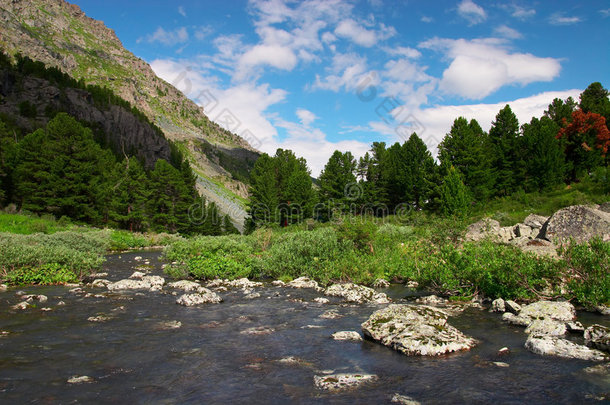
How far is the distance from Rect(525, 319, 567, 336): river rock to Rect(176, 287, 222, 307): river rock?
11.0 meters

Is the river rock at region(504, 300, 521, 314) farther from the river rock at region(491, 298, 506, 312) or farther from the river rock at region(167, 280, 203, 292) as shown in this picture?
the river rock at region(167, 280, 203, 292)

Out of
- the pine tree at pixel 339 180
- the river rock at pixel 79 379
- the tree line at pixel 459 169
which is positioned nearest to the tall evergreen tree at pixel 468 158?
the tree line at pixel 459 169

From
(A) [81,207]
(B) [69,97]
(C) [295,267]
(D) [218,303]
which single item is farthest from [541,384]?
(B) [69,97]

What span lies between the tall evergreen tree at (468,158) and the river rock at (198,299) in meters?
52.3

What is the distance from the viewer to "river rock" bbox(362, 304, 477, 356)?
8.44 m

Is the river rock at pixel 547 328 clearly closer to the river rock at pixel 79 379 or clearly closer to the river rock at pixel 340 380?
the river rock at pixel 340 380

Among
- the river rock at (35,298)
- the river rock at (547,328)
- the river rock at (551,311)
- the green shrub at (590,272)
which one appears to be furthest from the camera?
the river rock at (35,298)

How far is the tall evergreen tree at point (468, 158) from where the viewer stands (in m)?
60.1

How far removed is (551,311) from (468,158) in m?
53.8

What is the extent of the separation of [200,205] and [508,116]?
6465cm

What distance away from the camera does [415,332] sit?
29.4 feet

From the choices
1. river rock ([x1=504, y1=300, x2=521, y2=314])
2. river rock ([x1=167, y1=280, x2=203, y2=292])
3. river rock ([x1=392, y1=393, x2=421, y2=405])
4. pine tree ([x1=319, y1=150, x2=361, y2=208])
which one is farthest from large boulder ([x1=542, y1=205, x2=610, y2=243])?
pine tree ([x1=319, y1=150, x2=361, y2=208])

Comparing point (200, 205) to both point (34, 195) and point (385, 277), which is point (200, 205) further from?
point (385, 277)

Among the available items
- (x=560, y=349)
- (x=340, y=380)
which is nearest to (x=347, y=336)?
(x=340, y=380)
